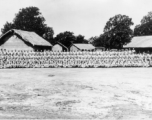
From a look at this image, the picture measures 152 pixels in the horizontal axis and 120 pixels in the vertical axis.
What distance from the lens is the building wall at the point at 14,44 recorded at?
1375 inches

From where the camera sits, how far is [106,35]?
6362 centimetres

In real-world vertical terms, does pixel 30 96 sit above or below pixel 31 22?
below

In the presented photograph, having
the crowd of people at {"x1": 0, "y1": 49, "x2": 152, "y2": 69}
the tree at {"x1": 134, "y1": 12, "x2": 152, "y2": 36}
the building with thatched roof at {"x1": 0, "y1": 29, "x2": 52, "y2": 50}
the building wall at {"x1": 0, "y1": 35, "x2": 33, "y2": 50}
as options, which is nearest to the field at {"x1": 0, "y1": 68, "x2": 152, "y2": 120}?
the crowd of people at {"x1": 0, "y1": 49, "x2": 152, "y2": 69}

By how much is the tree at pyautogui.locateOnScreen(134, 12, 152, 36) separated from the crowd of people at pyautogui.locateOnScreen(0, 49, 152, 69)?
200ft

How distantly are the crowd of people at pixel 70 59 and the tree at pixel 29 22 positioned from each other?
4971 centimetres

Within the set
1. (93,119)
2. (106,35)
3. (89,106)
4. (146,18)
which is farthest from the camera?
(146,18)

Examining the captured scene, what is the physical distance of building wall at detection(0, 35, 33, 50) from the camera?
3494 centimetres

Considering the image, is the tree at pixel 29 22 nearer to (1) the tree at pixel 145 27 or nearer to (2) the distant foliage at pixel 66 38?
(2) the distant foliage at pixel 66 38

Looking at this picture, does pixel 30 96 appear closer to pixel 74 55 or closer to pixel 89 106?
pixel 89 106

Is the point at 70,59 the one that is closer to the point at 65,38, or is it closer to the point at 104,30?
the point at 104,30

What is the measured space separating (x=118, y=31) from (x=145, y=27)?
24.5 m

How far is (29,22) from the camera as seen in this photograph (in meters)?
74.7

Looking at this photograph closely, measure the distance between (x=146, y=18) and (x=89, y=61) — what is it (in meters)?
68.7

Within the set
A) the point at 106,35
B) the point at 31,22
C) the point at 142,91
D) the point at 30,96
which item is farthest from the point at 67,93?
the point at 31,22
